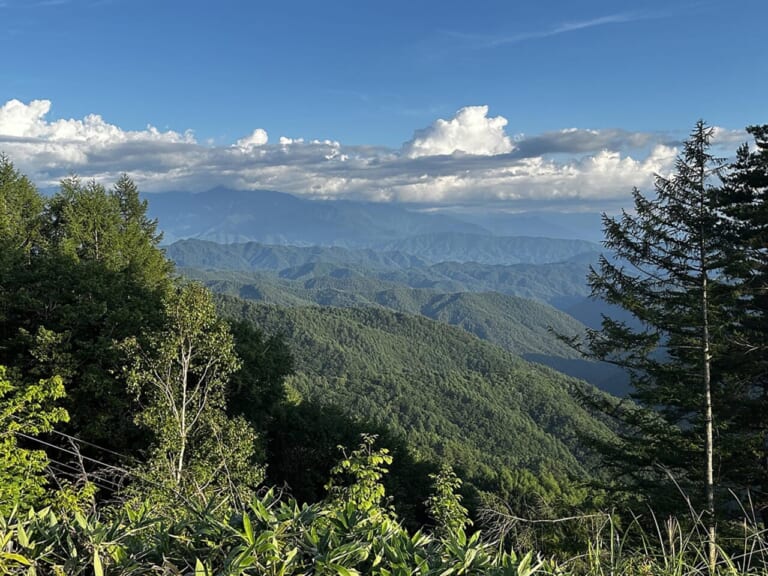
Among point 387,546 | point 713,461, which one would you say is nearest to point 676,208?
point 713,461

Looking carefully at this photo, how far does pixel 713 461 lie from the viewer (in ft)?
41.7

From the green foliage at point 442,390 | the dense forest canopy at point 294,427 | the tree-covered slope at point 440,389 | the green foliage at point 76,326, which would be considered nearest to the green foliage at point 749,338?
the dense forest canopy at point 294,427

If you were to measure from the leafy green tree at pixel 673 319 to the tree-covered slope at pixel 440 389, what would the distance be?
195 feet

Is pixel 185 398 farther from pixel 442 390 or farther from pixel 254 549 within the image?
pixel 442 390

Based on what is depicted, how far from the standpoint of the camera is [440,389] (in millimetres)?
130625

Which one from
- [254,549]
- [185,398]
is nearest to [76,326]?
[185,398]

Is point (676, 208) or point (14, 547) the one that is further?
point (676, 208)

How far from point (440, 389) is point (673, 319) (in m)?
122

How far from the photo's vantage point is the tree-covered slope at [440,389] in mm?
99500

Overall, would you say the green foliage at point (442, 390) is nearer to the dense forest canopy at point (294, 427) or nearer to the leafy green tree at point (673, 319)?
the dense forest canopy at point (294, 427)

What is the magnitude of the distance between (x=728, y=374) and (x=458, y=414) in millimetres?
111774

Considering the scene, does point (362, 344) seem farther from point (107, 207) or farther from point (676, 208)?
point (676, 208)

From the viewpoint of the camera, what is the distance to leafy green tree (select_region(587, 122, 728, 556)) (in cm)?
1160

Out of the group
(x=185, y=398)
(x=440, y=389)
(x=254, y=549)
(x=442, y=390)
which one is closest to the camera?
(x=254, y=549)
